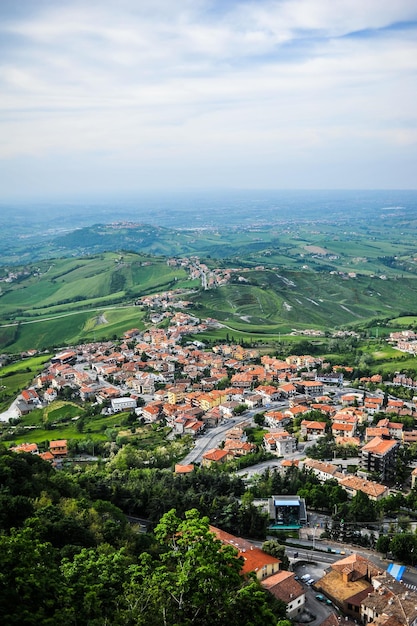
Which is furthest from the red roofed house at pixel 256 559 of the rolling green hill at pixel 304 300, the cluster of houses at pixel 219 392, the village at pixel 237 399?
the rolling green hill at pixel 304 300

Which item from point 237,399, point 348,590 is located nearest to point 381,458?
point 348,590

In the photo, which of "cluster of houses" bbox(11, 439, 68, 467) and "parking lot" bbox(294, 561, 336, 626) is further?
"cluster of houses" bbox(11, 439, 68, 467)

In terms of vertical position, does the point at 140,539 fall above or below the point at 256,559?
above

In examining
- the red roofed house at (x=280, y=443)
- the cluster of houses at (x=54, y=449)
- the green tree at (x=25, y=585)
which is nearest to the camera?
the green tree at (x=25, y=585)

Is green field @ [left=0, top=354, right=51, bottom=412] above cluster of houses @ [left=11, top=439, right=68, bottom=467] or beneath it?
beneath

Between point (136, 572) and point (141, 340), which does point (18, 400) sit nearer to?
point (141, 340)

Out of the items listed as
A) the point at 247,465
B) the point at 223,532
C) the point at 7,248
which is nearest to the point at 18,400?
the point at 247,465

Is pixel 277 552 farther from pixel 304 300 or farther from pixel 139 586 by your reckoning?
pixel 304 300

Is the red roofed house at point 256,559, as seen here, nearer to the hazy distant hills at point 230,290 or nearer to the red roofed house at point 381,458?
the red roofed house at point 381,458

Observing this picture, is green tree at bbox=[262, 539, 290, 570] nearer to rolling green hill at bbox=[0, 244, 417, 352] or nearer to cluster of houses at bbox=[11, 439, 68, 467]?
cluster of houses at bbox=[11, 439, 68, 467]

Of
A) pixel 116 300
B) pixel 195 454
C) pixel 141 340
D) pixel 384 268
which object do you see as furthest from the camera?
pixel 384 268

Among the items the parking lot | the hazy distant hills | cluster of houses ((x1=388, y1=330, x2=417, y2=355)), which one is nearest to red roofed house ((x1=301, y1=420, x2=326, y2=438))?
the parking lot
